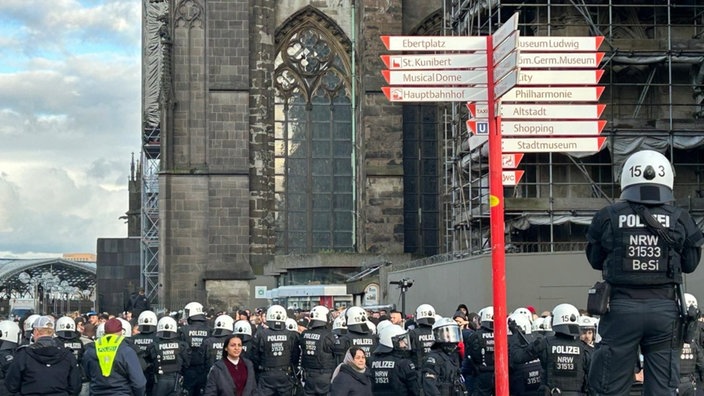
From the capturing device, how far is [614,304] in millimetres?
8414

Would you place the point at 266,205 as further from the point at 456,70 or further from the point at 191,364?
the point at 456,70

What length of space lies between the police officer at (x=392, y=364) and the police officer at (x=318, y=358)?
3.27m

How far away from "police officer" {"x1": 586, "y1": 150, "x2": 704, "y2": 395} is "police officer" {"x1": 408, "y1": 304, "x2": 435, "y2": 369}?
6822mm

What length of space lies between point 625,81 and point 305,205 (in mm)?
18884

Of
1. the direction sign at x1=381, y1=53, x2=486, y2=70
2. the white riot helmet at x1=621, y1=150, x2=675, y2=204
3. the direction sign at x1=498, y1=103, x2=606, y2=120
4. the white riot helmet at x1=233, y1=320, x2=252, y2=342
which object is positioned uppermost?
the direction sign at x1=381, y1=53, x2=486, y2=70

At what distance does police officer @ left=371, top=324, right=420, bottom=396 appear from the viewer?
47.6ft

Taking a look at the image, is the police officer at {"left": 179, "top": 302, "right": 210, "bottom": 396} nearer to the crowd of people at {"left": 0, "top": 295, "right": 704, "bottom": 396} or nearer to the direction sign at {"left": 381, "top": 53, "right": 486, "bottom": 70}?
the crowd of people at {"left": 0, "top": 295, "right": 704, "bottom": 396}

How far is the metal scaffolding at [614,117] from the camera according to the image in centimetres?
3284

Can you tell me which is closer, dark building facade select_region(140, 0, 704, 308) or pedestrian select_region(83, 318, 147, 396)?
pedestrian select_region(83, 318, 147, 396)

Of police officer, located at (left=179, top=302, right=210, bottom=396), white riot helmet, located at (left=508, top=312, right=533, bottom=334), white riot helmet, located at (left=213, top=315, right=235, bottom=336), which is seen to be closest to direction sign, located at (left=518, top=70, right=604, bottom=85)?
white riot helmet, located at (left=508, top=312, right=533, bottom=334)

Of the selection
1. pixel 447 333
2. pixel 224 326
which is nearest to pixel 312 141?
pixel 224 326

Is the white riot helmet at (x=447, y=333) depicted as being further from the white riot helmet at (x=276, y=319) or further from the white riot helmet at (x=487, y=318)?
the white riot helmet at (x=276, y=319)

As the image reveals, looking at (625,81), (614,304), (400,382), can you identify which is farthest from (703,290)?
(614,304)

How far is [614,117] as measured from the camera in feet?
110
